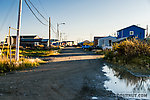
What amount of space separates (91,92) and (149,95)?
2111mm

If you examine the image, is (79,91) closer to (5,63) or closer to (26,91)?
(26,91)

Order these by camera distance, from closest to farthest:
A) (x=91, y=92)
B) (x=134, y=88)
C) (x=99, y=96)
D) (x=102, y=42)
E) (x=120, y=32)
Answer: (x=99, y=96) → (x=91, y=92) → (x=134, y=88) → (x=120, y=32) → (x=102, y=42)

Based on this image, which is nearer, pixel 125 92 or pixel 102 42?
pixel 125 92

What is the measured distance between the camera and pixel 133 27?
42688mm

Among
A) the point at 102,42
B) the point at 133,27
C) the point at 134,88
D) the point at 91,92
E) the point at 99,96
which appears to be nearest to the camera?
the point at 99,96

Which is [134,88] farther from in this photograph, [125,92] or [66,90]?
[66,90]

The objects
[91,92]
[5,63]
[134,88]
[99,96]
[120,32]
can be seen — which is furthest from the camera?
[120,32]

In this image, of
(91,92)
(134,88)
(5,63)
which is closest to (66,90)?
(91,92)

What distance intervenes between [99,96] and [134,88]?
1947mm

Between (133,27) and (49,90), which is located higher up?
(133,27)

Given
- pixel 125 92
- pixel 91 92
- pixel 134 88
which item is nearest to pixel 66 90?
pixel 91 92

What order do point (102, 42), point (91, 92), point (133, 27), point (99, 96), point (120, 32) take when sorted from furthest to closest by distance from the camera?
point (102, 42), point (120, 32), point (133, 27), point (91, 92), point (99, 96)

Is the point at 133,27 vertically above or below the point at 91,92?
above

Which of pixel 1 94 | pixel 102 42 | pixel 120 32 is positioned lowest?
pixel 1 94
